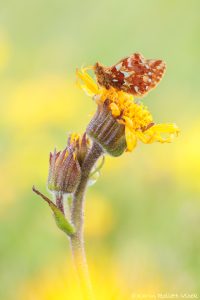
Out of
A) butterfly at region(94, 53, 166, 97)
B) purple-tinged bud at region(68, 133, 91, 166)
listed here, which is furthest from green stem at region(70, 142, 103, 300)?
butterfly at region(94, 53, 166, 97)

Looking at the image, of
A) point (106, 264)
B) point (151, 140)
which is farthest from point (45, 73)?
point (151, 140)

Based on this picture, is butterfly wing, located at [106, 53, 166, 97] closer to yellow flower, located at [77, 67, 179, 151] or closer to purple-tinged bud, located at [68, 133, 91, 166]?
yellow flower, located at [77, 67, 179, 151]

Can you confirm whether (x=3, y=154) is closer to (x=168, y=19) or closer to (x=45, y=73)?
(x=45, y=73)

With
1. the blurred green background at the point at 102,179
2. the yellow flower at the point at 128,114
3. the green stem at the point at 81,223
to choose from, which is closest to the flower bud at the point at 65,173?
the green stem at the point at 81,223

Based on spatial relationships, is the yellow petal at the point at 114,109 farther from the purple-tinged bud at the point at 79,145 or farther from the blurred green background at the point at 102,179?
the blurred green background at the point at 102,179

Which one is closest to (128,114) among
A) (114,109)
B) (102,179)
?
(114,109)
